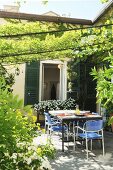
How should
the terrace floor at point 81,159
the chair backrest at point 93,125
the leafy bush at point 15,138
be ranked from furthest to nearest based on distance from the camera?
the chair backrest at point 93,125 → the terrace floor at point 81,159 → the leafy bush at point 15,138

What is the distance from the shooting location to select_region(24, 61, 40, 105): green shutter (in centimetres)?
1134

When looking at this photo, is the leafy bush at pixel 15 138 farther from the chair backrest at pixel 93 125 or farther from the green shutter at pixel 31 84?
the green shutter at pixel 31 84

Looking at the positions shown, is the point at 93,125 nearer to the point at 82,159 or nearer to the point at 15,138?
the point at 82,159

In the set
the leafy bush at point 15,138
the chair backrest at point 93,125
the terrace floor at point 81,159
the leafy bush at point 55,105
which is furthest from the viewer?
the leafy bush at point 55,105

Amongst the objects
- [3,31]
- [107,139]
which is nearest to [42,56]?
[3,31]

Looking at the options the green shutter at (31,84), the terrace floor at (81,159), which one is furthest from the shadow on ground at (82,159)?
the green shutter at (31,84)

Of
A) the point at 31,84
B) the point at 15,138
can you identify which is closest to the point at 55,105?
the point at 31,84

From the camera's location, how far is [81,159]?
20.1ft

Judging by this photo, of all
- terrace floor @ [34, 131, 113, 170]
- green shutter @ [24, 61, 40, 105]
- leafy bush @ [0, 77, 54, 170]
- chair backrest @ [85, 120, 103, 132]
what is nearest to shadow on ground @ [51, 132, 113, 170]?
terrace floor @ [34, 131, 113, 170]

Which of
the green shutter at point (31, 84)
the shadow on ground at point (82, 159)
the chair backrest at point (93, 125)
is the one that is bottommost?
the shadow on ground at point (82, 159)

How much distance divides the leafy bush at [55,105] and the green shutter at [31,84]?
36 centimetres

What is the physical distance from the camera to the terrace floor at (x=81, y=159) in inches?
218

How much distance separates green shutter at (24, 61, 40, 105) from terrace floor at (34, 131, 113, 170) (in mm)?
3963

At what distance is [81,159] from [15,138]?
444 cm
